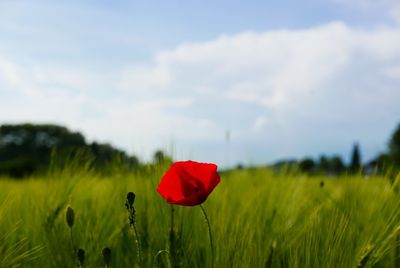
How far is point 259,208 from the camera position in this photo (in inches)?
51.8

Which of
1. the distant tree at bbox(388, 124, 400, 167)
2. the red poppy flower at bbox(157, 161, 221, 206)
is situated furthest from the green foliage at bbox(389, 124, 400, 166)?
the red poppy flower at bbox(157, 161, 221, 206)

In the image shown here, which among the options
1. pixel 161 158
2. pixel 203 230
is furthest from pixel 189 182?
pixel 161 158

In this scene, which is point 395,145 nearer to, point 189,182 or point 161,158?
point 161,158

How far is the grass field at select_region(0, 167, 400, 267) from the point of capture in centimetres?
86

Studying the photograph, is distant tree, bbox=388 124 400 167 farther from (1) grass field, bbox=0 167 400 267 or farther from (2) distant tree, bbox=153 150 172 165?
(2) distant tree, bbox=153 150 172 165

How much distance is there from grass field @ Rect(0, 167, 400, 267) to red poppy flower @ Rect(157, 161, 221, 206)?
0.44 feet

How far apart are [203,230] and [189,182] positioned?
0.32m

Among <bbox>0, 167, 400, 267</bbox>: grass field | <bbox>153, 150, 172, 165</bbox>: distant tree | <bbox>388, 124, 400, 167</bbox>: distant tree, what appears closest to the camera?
<bbox>0, 167, 400, 267</bbox>: grass field

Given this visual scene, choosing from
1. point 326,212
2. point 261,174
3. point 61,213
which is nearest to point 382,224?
point 326,212

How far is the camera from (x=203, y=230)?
104 centimetres

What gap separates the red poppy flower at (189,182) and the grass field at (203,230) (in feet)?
0.44

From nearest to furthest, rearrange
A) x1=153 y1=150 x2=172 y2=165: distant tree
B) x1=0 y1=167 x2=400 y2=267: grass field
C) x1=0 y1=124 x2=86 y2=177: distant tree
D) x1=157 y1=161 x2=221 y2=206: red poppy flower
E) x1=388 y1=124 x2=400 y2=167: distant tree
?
1. x1=157 y1=161 x2=221 y2=206: red poppy flower
2. x1=0 y1=167 x2=400 y2=267: grass field
3. x1=153 y1=150 x2=172 y2=165: distant tree
4. x1=388 y1=124 x2=400 y2=167: distant tree
5. x1=0 y1=124 x2=86 y2=177: distant tree

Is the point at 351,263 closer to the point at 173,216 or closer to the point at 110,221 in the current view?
the point at 173,216

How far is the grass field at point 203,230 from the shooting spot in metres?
0.86
